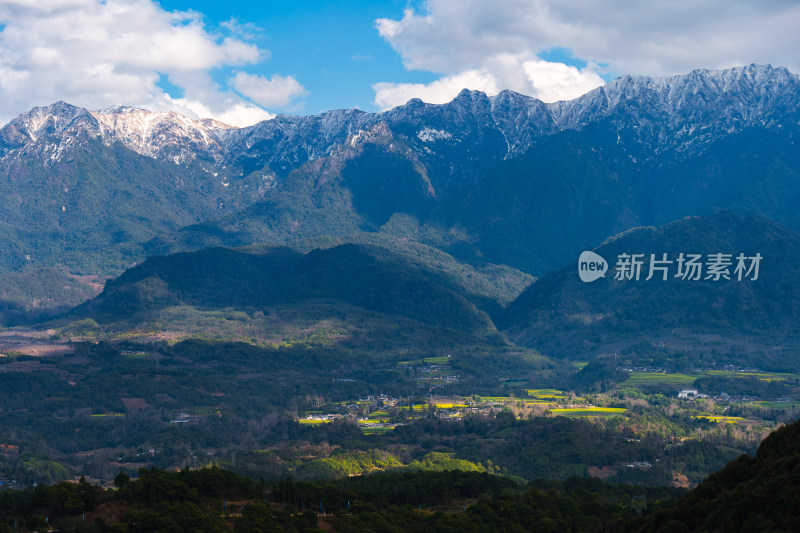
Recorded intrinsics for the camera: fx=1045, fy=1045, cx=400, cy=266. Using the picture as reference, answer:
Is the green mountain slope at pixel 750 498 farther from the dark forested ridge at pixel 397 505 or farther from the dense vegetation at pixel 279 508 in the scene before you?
the dense vegetation at pixel 279 508

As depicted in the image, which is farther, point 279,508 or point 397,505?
point 397,505

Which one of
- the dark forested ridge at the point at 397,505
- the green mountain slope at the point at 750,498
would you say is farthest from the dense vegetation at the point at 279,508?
the green mountain slope at the point at 750,498

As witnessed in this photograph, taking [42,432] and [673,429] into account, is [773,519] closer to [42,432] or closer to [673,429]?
[673,429]

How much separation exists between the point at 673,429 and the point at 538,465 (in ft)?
107

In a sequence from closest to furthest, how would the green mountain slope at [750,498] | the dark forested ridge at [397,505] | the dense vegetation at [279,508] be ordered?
the green mountain slope at [750,498] → the dark forested ridge at [397,505] → the dense vegetation at [279,508]

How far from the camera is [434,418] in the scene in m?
182

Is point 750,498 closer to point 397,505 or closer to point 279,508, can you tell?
point 397,505

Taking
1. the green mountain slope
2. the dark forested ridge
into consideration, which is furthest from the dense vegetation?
the green mountain slope

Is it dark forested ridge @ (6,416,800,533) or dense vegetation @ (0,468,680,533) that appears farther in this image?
dense vegetation @ (0,468,680,533)

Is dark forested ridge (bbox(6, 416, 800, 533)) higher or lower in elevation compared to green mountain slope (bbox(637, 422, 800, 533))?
lower

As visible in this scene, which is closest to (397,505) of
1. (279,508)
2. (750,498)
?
(279,508)

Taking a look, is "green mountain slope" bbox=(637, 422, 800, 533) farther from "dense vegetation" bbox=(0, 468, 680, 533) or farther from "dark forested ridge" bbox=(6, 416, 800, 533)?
"dense vegetation" bbox=(0, 468, 680, 533)

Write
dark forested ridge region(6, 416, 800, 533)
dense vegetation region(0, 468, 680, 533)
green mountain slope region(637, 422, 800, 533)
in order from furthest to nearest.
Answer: dense vegetation region(0, 468, 680, 533)
dark forested ridge region(6, 416, 800, 533)
green mountain slope region(637, 422, 800, 533)

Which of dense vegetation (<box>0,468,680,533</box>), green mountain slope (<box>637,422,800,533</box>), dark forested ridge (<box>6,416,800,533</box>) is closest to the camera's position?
green mountain slope (<box>637,422,800,533</box>)
